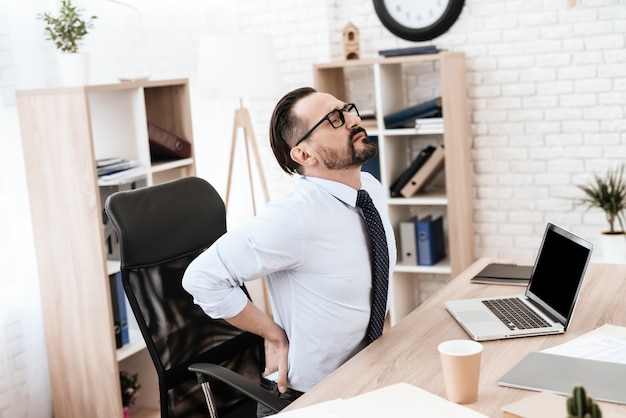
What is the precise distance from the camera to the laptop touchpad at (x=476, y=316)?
6.94 feet

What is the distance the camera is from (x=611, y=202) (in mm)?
4039

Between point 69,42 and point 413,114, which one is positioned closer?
point 69,42

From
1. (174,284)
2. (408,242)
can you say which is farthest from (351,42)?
(174,284)

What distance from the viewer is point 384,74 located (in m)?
4.40

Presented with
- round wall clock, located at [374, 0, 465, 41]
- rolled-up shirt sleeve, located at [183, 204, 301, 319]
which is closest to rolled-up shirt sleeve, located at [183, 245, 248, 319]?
rolled-up shirt sleeve, located at [183, 204, 301, 319]

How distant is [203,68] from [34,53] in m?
0.91

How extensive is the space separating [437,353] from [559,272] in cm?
43

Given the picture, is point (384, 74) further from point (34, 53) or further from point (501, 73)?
point (34, 53)

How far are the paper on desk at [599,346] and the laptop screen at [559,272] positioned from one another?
0.08m

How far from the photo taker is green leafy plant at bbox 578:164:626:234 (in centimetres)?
404

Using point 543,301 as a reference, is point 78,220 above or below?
above

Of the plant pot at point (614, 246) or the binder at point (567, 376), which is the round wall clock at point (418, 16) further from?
the binder at point (567, 376)

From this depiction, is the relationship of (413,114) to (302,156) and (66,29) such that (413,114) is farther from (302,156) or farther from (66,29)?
(302,156)

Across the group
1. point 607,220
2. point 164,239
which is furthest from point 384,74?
point 164,239
